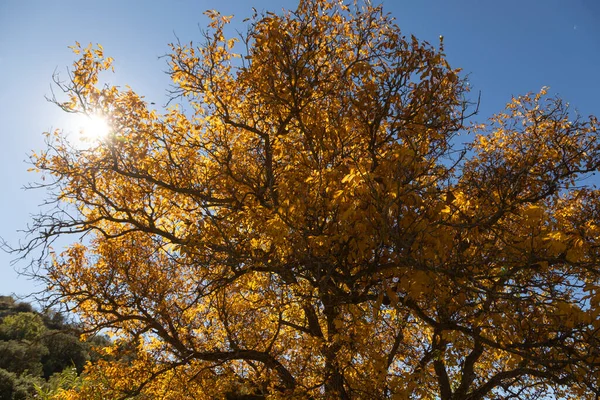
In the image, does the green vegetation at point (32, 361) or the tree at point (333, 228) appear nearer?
the tree at point (333, 228)

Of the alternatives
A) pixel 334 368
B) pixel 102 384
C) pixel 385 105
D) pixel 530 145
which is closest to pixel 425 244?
pixel 385 105

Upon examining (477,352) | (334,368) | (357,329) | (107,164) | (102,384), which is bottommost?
(102,384)

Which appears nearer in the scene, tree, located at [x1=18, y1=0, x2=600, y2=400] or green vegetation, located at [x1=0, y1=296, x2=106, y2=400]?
tree, located at [x1=18, y1=0, x2=600, y2=400]

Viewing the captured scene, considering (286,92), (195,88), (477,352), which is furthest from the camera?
(477,352)

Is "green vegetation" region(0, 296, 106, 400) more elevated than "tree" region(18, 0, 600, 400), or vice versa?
"tree" region(18, 0, 600, 400)

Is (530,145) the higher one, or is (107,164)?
(530,145)

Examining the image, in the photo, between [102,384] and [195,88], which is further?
[102,384]

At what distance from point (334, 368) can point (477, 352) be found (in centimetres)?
347

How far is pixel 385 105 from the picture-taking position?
17.1 feet

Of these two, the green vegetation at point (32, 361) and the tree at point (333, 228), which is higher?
the tree at point (333, 228)

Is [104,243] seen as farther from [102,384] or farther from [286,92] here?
[286,92]

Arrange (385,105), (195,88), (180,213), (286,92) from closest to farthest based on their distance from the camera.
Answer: (385,105) < (286,92) < (195,88) < (180,213)

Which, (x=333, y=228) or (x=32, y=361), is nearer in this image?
Result: (x=333, y=228)

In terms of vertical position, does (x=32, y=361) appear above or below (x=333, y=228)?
below
